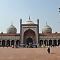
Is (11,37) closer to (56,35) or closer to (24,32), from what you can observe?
(24,32)

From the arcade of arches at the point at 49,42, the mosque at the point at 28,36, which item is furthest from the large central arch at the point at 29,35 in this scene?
the arcade of arches at the point at 49,42

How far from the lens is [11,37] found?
58156 mm

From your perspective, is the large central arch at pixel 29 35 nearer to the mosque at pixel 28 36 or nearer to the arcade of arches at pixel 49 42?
the mosque at pixel 28 36

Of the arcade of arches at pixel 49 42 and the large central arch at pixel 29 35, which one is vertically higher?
the large central arch at pixel 29 35

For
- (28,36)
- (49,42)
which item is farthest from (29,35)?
(49,42)

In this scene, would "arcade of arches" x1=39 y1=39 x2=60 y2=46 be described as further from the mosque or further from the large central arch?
the large central arch

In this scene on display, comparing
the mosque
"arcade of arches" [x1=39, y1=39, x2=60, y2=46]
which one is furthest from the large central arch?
"arcade of arches" [x1=39, y1=39, x2=60, y2=46]

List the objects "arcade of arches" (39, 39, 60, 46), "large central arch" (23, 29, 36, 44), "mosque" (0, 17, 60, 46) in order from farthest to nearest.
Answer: "arcade of arches" (39, 39, 60, 46)
"large central arch" (23, 29, 36, 44)
"mosque" (0, 17, 60, 46)

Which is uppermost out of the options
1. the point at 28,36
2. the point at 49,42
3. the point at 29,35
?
the point at 29,35

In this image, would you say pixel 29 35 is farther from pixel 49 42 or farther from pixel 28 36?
pixel 49 42

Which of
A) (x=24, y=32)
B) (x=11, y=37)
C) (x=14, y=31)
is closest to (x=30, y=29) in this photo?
(x=24, y=32)

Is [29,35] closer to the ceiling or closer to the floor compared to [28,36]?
closer to the ceiling

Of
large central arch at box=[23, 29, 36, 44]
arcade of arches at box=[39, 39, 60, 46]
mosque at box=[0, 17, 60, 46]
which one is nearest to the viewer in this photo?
mosque at box=[0, 17, 60, 46]

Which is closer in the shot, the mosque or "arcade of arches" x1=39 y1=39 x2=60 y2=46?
the mosque
